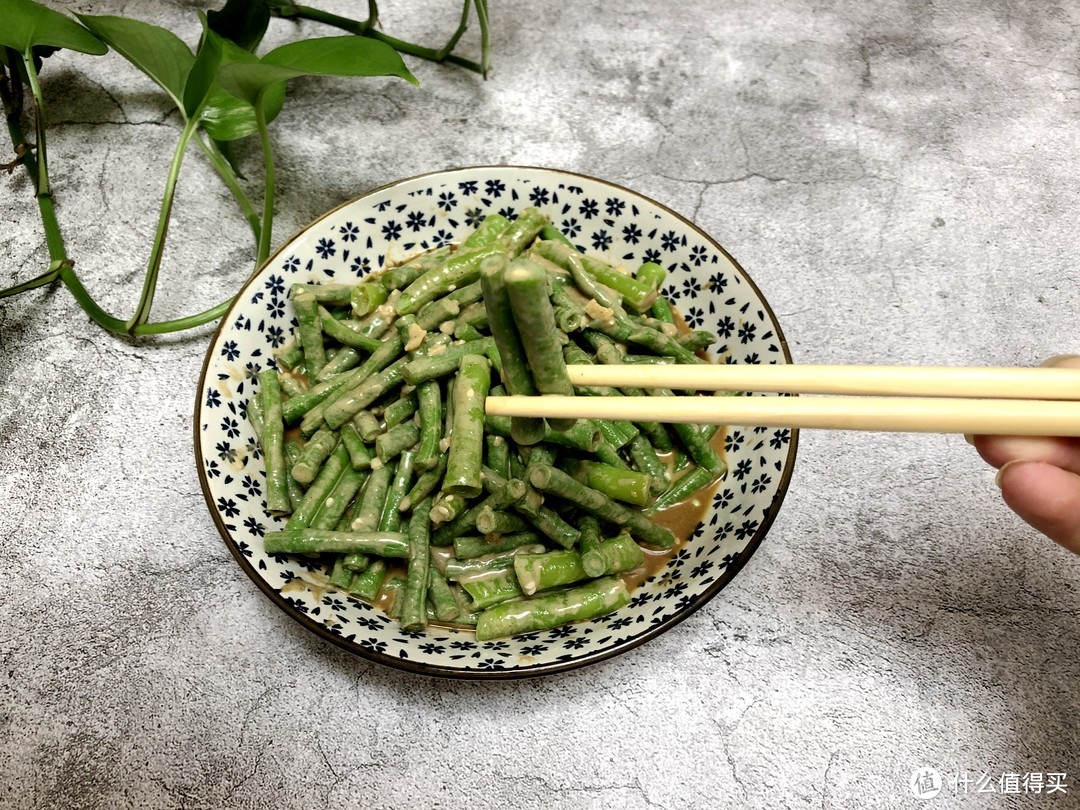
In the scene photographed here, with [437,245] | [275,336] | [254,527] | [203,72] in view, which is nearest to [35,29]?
[203,72]

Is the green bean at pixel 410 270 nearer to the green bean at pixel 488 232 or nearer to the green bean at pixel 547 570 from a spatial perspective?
the green bean at pixel 488 232

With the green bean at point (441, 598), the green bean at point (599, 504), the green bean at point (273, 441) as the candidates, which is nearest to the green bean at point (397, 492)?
the green bean at point (441, 598)

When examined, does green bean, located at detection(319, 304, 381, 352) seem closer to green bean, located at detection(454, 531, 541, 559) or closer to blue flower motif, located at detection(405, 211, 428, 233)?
blue flower motif, located at detection(405, 211, 428, 233)

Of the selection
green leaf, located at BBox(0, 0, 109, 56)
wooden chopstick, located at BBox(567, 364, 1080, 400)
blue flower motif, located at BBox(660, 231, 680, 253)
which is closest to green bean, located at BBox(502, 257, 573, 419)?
wooden chopstick, located at BBox(567, 364, 1080, 400)

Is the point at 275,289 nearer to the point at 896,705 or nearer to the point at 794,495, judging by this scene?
the point at 794,495

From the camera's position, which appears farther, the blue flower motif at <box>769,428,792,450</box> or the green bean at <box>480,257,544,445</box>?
the blue flower motif at <box>769,428,792,450</box>

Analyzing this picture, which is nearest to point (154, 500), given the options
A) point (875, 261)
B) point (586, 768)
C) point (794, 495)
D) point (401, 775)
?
point (401, 775)

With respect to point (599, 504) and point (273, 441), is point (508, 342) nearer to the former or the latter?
point (599, 504)
